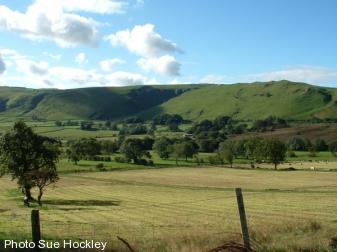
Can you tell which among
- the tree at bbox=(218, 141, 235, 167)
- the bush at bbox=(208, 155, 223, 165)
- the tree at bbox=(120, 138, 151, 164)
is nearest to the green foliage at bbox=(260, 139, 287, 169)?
the tree at bbox=(218, 141, 235, 167)

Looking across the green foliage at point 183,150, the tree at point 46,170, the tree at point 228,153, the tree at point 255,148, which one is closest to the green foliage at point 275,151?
the tree at point 255,148

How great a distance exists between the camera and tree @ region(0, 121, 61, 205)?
66250 mm

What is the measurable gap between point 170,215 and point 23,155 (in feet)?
100

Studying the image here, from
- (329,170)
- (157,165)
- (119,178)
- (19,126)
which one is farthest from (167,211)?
(157,165)

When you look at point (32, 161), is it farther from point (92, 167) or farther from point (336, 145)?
point (336, 145)

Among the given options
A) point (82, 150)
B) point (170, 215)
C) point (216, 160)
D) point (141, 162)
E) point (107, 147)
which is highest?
point (107, 147)

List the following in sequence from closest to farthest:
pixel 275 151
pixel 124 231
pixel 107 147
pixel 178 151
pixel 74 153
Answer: pixel 124 231, pixel 275 151, pixel 74 153, pixel 178 151, pixel 107 147

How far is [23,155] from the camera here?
67.2 metres

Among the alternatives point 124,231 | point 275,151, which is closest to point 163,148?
point 275,151

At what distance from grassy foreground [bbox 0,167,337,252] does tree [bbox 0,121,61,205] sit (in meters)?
3.93

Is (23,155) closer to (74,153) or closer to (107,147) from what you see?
(74,153)

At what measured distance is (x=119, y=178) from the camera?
117 m

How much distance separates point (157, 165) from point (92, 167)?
83.6 feet

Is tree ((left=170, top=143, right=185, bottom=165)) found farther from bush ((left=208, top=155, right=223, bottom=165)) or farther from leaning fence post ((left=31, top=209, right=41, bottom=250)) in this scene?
leaning fence post ((left=31, top=209, right=41, bottom=250))
